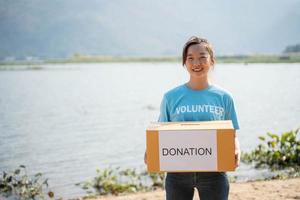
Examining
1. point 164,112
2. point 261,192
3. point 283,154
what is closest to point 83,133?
point 283,154

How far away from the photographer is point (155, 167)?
285 cm

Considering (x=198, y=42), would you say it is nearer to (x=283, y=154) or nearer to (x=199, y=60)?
(x=199, y=60)

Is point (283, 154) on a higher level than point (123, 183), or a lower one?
higher

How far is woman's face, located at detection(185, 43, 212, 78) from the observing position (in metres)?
2.95

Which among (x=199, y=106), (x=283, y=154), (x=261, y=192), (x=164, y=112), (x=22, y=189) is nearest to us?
(x=199, y=106)

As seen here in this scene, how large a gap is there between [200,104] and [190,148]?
0.29m

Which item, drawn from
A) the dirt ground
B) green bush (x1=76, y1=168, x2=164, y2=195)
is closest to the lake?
green bush (x1=76, y1=168, x2=164, y2=195)

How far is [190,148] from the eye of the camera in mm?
2814

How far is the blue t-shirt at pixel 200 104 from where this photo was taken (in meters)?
2.92

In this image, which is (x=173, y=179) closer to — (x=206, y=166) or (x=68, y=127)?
(x=206, y=166)

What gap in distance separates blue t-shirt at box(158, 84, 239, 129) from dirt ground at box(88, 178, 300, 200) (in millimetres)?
3482

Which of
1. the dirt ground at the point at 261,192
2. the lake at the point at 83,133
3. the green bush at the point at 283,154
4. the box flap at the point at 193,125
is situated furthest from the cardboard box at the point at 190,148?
the green bush at the point at 283,154

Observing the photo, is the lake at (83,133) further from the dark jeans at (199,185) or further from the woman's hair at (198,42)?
the woman's hair at (198,42)

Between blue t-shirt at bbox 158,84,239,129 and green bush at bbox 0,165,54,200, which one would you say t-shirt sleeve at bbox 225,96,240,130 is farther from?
green bush at bbox 0,165,54,200
